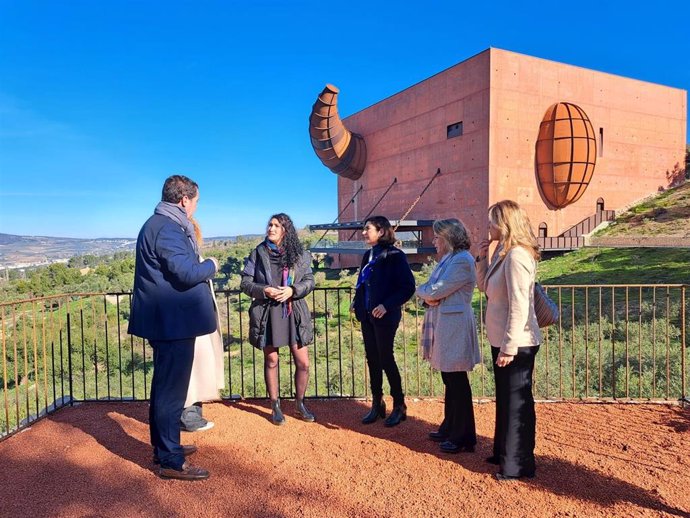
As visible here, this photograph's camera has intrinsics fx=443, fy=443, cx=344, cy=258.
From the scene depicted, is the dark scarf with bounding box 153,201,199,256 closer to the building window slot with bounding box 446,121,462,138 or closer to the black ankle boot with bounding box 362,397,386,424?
the black ankle boot with bounding box 362,397,386,424

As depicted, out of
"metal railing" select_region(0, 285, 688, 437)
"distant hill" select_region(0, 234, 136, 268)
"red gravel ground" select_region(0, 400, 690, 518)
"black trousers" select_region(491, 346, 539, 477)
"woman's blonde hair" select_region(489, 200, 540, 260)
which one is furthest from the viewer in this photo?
"distant hill" select_region(0, 234, 136, 268)

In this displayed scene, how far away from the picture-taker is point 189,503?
2.98 metres

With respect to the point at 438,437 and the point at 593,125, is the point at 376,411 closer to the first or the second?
the point at 438,437

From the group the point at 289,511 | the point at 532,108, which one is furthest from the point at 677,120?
the point at 289,511

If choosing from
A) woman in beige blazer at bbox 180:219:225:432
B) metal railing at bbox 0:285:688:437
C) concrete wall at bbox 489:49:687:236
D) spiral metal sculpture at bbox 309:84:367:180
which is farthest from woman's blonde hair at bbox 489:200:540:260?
spiral metal sculpture at bbox 309:84:367:180

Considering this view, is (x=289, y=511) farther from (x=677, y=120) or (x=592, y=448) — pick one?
(x=677, y=120)

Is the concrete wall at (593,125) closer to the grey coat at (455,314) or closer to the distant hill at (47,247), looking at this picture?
the grey coat at (455,314)

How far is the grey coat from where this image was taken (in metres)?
3.50

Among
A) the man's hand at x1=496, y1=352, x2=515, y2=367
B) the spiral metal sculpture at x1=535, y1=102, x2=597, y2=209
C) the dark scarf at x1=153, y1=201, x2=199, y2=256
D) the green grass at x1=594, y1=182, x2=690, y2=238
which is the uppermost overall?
the spiral metal sculpture at x1=535, y1=102, x2=597, y2=209

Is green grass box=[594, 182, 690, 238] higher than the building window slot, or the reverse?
the building window slot

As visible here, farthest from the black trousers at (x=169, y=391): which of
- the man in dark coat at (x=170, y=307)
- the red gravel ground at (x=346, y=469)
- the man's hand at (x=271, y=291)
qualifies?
the man's hand at (x=271, y=291)

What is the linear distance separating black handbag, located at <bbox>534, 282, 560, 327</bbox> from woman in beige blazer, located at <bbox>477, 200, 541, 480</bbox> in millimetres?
97

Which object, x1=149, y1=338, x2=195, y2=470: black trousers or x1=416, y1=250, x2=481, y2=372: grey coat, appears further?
x1=416, y1=250, x2=481, y2=372: grey coat

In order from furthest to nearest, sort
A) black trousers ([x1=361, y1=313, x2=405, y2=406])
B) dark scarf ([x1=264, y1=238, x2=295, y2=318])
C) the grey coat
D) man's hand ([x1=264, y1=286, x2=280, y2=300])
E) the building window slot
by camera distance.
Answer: the building window slot, dark scarf ([x1=264, y1=238, x2=295, y2=318]), black trousers ([x1=361, y1=313, x2=405, y2=406]), man's hand ([x1=264, y1=286, x2=280, y2=300]), the grey coat
